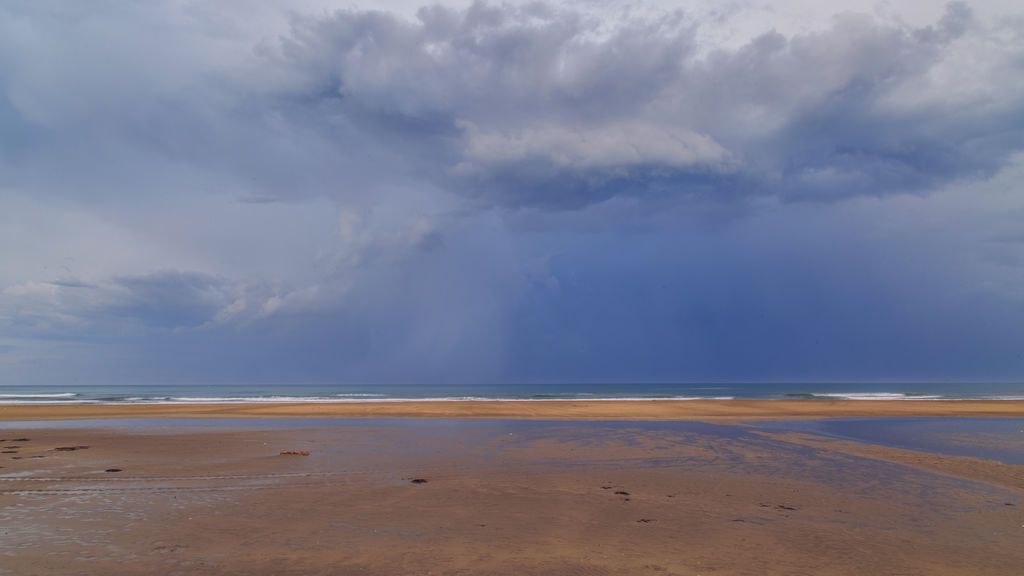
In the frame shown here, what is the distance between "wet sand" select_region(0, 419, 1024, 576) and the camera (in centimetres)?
904

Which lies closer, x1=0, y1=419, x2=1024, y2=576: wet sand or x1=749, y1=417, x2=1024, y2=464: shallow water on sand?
x1=0, y1=419, x2=1024, y2=576: wet sand

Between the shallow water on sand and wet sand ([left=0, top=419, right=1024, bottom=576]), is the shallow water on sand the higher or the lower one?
the lower one

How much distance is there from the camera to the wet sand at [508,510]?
9.04 metres

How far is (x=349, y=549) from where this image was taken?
955 cm

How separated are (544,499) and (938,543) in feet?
24.2

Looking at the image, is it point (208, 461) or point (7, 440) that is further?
point (7, 440)

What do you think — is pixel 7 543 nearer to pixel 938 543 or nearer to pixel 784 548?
pixel 784 548

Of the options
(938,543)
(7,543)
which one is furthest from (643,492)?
(7,543)

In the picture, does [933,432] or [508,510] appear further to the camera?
[933,432]

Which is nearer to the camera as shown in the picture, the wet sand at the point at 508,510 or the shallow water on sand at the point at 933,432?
the wet sand at the point at 508,510

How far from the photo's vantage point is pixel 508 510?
12.2 meters

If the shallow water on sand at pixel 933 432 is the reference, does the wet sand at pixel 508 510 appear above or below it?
above

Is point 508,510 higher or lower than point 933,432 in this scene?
higher

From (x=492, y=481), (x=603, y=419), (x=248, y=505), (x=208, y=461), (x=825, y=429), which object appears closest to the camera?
(x=248, y=505)
